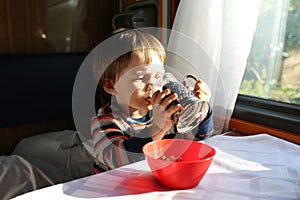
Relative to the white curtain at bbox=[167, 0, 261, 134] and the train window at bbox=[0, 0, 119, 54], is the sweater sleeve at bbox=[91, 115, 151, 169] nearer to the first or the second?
the white curtain at bbox=[167, 0, 261, 134]

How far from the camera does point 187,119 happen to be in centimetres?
67

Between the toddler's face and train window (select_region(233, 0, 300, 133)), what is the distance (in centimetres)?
49

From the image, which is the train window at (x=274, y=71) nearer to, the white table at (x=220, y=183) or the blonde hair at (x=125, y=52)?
the white table at (x=220, y=183)

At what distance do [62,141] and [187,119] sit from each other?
0.98 meters

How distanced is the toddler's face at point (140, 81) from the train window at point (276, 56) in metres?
0.56

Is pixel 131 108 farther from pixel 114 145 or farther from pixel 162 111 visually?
pixel 162 111

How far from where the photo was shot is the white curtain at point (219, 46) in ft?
3.27

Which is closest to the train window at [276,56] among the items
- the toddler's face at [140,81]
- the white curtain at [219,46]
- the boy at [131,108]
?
the white curtain at [219,46]

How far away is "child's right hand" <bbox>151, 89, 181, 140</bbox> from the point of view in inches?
25.0

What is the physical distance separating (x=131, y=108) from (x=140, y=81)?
0.16 metres

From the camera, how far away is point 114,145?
2.61 feet

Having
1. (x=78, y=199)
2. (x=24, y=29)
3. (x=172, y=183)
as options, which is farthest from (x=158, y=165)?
(x=24, y=29)

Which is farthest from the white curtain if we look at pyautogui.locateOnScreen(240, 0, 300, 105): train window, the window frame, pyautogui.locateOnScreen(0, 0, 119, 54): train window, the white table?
pyautogui.locateOnScreen(0, 0, 119, 54): train window

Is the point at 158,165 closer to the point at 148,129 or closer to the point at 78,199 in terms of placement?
the point at 78,199
